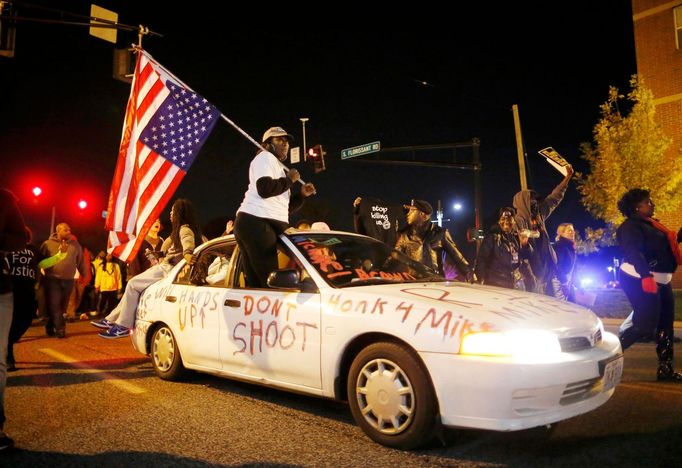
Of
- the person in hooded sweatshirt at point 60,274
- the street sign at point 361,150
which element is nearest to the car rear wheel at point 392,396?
the person in hooded sweatshirt at point 60,274

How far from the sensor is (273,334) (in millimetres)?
4309

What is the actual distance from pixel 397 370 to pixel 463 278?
3.96 metres

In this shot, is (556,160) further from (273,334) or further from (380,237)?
(273,334)

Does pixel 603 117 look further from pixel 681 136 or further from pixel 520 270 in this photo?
pixel 520 270

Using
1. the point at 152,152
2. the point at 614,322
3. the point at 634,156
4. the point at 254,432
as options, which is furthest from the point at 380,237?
the point at 634,156

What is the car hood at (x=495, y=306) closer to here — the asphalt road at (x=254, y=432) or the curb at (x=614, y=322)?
the asphalt road at (x=254, y=432)

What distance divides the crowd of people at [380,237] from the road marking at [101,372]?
0.50 meters

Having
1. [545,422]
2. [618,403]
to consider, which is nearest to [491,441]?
[545,422]

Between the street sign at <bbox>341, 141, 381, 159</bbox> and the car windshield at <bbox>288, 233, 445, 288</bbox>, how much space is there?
11.7 meters

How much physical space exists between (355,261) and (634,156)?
1827 cm

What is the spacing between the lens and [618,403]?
4.46 meters

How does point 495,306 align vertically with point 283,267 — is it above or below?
below

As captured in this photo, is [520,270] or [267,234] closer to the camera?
[267,234]

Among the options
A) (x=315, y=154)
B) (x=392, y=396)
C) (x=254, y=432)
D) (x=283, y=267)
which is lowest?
(x=254, y=432)
